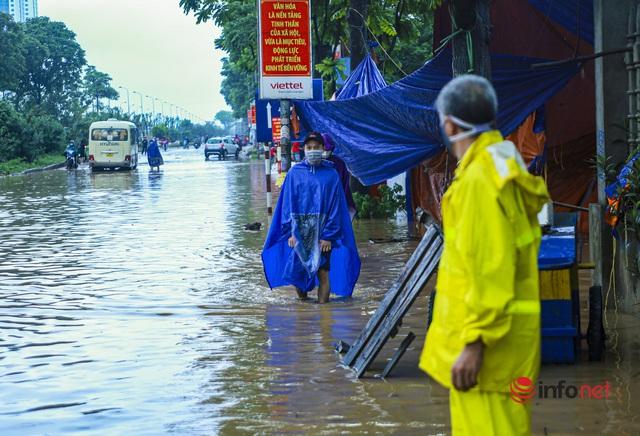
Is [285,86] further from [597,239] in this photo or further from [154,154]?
[154,154]

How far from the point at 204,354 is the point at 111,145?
4351 cm

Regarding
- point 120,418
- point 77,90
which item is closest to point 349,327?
point 120,418

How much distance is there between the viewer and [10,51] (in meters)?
74.0

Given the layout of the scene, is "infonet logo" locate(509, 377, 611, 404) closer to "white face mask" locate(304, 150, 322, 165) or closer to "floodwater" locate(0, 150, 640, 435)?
"floodwater" locate(0, 150, 640, 435)

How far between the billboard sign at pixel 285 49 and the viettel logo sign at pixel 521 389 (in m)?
12.0

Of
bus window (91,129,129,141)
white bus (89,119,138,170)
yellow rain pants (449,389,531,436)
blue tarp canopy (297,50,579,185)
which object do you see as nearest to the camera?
yellow rain pants (449,389,531,436)

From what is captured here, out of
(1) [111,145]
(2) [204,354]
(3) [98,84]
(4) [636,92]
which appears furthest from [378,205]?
(3) [98,84]

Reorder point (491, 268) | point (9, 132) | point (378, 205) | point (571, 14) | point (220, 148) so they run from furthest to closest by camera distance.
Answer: point (220, 148) < point (9, 132) < point (378, 205) < point (571, 14) < point (491, 268)

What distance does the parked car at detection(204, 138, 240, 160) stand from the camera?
2739 inches

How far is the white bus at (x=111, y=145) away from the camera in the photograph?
1977 inches

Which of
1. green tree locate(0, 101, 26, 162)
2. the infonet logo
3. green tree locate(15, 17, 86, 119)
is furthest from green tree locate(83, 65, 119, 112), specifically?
the infonet logo

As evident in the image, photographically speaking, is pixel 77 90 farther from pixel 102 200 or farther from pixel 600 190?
pixel 600 190

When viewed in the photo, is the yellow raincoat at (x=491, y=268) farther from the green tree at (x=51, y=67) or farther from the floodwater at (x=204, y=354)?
the green tree at (x=51, y=67)

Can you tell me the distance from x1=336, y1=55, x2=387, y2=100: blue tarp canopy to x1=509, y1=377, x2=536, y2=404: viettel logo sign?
13352 mm
